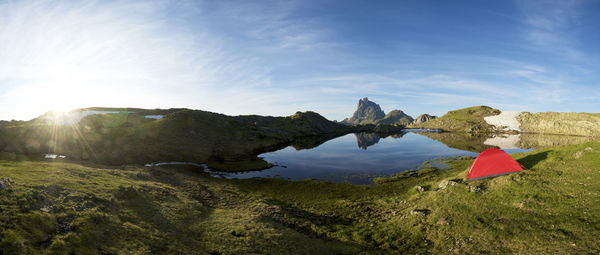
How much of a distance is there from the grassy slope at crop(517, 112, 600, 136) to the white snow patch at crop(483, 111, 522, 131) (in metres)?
2.94

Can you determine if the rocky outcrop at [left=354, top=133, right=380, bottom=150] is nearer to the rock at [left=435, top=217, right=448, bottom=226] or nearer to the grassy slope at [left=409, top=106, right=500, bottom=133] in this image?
the rock at [left=435, top=217, right=448, bottom=226]

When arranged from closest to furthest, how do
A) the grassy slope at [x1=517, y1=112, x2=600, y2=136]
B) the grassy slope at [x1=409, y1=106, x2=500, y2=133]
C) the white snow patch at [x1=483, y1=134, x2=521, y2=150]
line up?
the white snow patch at [x1=483, y1=134, x2=521, y2=150] < the grassy slope at [x1=517, y1=112, x2=600, y2=136] < the grassy slope at [x1=409, y1=106, x2=500, y2=133]

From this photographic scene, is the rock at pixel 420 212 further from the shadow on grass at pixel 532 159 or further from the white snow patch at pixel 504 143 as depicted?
the white snow patch at pixel 504 143

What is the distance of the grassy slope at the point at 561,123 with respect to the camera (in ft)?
329

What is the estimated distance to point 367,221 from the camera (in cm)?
1628

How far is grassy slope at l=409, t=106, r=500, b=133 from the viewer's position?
148m

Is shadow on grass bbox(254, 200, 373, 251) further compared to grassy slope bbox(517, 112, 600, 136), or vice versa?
grassy slope bbox(517, 112, 600, 136)

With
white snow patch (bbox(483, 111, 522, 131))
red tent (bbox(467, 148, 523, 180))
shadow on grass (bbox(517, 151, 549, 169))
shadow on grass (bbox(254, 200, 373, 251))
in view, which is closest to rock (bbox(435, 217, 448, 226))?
shadow on grass (bbox(254, 200, 373, 251))

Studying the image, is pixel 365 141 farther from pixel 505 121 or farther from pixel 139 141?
pixel 505 121

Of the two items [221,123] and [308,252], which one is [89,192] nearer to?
[308,252]

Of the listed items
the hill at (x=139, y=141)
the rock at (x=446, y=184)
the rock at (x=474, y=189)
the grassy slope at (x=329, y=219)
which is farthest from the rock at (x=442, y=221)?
the hill at (x=139, y=141)

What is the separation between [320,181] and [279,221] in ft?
53.8

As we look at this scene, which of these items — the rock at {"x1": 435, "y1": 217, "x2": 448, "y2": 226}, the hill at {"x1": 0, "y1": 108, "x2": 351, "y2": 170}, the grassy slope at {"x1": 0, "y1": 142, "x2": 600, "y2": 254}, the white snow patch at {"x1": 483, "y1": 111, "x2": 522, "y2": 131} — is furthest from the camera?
the white snow patch at {"x1": 483, "y1": 111, "x2": 522, "y2": 131}

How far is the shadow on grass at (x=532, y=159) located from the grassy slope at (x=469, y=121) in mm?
151528
